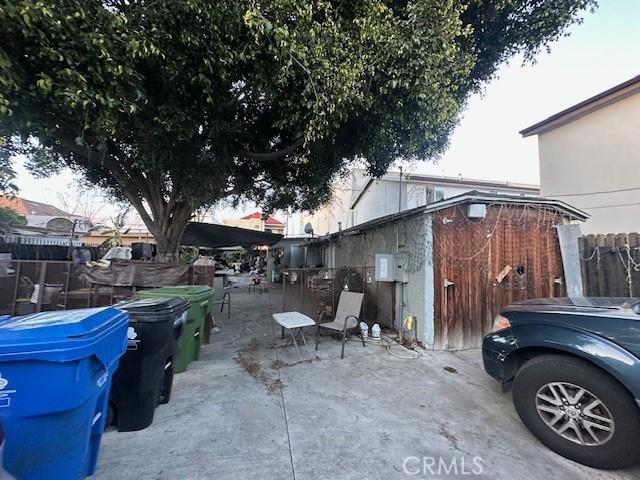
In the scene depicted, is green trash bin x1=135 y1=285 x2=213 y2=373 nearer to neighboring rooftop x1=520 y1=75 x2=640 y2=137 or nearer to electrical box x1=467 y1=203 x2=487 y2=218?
electrical box x1=467 y1=203 x2=487 y2=218

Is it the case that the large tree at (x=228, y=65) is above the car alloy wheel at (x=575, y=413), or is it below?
above

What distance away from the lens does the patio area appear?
212 centimetres

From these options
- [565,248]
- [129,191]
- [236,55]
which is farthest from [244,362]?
[565,248]

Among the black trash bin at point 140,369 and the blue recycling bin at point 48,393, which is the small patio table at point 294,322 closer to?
the black trash bin at point 140,369

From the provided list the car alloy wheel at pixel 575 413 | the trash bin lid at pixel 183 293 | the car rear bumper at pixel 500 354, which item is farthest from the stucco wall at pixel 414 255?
the trash bin lid at pixel 183 293

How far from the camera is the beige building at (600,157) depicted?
755 cm

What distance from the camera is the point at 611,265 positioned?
17.5 feet

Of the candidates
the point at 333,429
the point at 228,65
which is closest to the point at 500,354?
the point at 333,429

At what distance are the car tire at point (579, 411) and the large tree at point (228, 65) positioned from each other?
3.61m

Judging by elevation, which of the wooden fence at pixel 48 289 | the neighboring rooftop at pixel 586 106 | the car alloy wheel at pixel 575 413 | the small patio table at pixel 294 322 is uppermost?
the neighboring rooftop at pixel 586 106

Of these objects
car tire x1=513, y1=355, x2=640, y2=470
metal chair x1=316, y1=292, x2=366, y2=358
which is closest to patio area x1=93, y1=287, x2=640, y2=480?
car tire x1=513, y1=355, x2=640, y2=470

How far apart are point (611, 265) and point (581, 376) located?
4.64m

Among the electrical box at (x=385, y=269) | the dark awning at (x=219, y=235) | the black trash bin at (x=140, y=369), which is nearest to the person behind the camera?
the black trash bin at (x=140, y=369)

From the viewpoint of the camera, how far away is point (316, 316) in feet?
20.2
